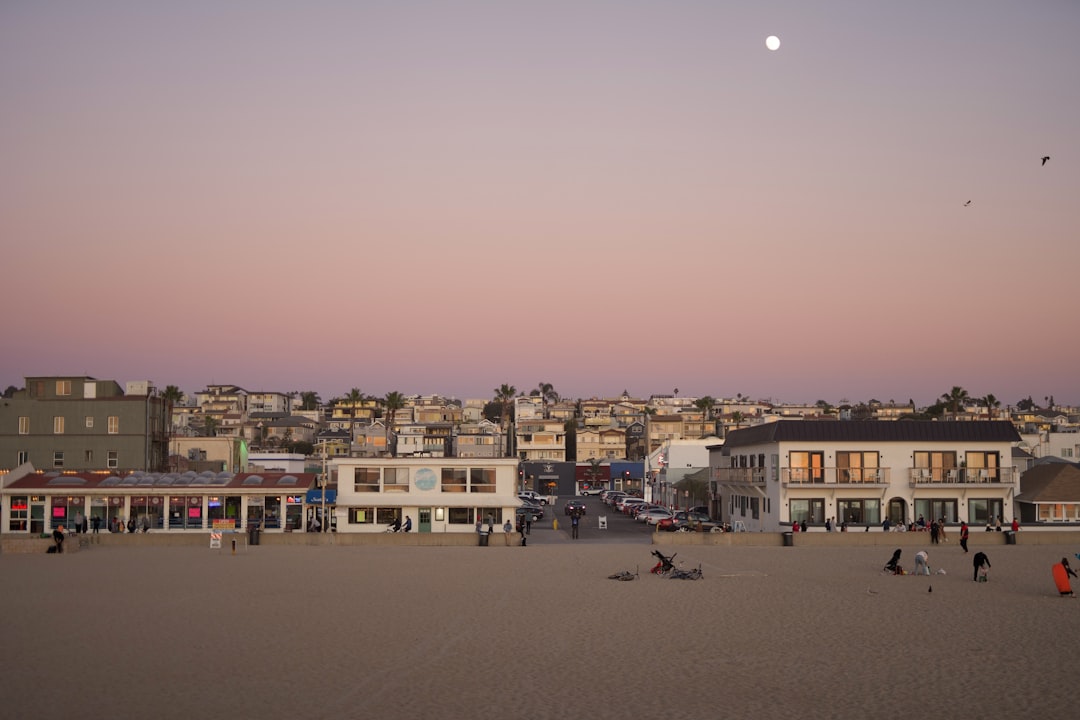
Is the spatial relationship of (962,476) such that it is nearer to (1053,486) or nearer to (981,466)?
(981,466)

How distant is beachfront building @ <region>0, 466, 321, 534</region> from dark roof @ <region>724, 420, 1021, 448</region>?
26570mm

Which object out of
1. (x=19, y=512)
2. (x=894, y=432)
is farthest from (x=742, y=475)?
(x=19, y=512)

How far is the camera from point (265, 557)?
42969 mm

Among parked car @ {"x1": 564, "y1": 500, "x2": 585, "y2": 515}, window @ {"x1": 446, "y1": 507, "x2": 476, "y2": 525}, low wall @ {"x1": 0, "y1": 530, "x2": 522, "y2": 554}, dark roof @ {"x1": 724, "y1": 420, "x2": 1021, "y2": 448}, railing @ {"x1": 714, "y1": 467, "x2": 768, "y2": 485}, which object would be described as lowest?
parked car @ {"x1": 564, "y1": 500, "x2": 585, "y2": 515}

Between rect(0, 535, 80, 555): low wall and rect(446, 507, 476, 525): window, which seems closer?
rect(0, 535, 80, 555): low wall

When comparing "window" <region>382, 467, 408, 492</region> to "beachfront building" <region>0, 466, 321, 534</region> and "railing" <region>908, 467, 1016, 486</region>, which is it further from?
"railing" <region>908, 467, 1016, 486</region>

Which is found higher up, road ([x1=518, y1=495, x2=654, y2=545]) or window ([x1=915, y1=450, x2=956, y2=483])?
window ([x1=915, y1=450, x2=956, y2=483])

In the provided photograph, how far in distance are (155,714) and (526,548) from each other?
33.2 meters

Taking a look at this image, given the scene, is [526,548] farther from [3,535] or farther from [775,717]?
[775,717]

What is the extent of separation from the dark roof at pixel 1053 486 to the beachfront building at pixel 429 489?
3092 centimetres

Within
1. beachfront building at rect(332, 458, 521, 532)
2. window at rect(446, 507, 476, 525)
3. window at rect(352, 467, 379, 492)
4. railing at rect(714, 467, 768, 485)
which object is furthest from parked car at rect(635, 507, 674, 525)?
window at rect(352, 467, 379, 492)

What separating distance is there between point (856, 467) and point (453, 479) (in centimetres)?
2196

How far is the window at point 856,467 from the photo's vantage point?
5716cm

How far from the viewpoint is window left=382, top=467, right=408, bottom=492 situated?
55031 mm
